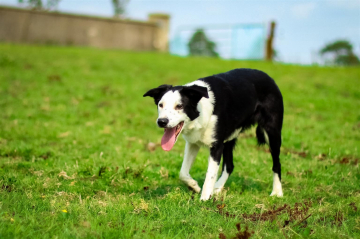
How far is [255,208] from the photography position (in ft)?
14.3

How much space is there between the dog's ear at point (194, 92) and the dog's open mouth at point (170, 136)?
1.08 ft

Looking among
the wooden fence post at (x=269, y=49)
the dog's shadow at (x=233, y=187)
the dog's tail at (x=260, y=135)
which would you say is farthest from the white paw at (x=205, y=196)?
the wooden fence post at (x=269, y=49)

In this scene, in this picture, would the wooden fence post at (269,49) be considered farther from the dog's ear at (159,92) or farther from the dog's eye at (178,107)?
the dog's eye at (178,107)

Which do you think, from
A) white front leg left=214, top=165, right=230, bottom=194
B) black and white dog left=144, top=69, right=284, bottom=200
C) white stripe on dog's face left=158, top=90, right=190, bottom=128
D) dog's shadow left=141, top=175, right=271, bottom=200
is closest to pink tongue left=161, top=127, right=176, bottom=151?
black and white dog left=144, top=69, right=284, bottom=200

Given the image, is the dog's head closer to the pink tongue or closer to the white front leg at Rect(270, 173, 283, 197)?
the pink tongue

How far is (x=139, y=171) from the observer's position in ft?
18.3

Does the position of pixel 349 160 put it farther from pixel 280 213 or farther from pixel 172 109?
pixel 172 109

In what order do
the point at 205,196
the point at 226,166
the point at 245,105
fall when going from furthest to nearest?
1. the point at 226,166
2. the point at 245,105
3. the point at 205,196

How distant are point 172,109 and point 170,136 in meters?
0.33

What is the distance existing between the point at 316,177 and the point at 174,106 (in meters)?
2.78

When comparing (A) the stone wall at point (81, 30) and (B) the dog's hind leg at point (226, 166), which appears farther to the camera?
(A) the stone wall at point (81, 30)

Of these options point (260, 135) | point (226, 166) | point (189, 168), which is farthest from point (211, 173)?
point (260, 135)

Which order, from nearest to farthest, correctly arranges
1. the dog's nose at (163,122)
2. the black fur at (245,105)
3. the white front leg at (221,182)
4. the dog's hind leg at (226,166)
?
the dog's nose at (163,122), the black fur at (245,105), the white front leg at (221,182), the dog's hind leg at (226,166)

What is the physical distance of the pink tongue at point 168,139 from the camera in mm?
4492
